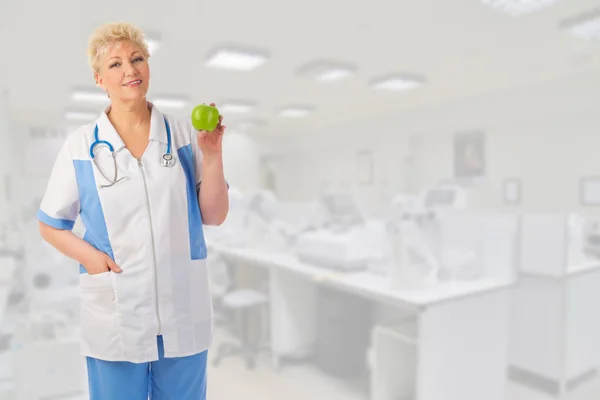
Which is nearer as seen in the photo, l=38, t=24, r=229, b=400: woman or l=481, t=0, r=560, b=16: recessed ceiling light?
l=38, t=24, r=229, b=400: woman

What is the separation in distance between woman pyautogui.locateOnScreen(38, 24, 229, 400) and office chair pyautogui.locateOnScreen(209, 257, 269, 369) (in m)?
2.11

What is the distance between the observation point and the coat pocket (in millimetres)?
786

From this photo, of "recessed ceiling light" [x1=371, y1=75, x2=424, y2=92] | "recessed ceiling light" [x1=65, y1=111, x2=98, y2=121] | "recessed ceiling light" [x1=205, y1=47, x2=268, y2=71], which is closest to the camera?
"recessed ceiling light" [x1=65, y1=111, x2=98, y2=121]

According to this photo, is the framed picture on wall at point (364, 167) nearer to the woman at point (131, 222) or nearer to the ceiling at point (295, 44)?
the ceiling at point (295, 44)

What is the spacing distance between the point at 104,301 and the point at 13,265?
2.19 meters

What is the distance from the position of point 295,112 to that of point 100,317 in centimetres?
684

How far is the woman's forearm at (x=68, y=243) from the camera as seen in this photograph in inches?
31.0

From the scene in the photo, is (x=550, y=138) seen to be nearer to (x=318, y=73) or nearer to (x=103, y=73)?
(x=318, y=73)

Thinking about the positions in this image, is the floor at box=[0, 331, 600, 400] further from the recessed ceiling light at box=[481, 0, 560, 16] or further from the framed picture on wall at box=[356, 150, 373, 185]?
the framed picture on wall at box=[356, 150, 373, 185]

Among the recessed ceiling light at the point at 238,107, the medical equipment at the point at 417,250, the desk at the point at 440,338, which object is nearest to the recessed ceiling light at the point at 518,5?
the medical equipment at the point at 417,250

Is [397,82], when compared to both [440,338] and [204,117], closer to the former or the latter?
[440,338]

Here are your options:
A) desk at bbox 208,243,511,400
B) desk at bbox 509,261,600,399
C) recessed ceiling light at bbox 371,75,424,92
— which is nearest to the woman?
desk at bbox 208,243,511,400

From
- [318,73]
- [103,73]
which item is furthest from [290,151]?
[103,73]

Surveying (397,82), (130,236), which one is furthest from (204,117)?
(397,82)
